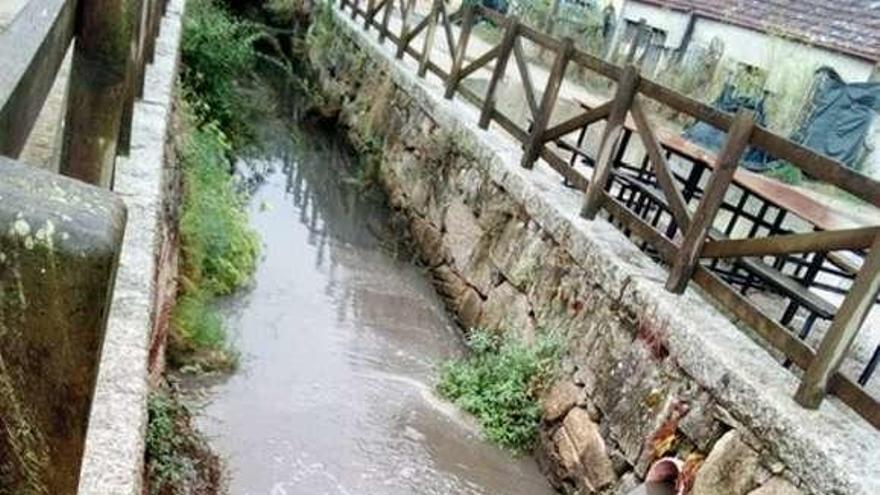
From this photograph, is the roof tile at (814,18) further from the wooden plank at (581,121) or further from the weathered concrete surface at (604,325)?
the wooden plank at (581,121)

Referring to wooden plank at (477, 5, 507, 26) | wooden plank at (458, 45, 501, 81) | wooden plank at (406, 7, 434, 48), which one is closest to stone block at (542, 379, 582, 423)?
wooden plank at (458, 45, 501, 81)

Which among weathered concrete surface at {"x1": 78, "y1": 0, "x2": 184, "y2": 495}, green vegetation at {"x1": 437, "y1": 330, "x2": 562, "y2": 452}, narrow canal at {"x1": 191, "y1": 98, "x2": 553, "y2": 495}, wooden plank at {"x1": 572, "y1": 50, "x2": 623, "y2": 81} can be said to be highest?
wooden plank at {"x1": 572, "y1": 50, "x2": 623, "y2": 81}

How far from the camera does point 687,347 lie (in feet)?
11.7

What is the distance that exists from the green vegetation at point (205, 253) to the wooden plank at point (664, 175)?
2.56 metres

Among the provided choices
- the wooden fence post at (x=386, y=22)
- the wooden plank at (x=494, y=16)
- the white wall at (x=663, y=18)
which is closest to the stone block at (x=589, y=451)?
the wooden plank at (x=494, y=16)

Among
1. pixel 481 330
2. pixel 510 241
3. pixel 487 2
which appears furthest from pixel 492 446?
pixel 487 2

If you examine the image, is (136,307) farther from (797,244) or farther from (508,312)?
(508,312)

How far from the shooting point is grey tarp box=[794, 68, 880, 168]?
12.0 meters

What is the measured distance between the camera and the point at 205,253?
5129mm

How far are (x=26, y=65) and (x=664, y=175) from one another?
3.47 m

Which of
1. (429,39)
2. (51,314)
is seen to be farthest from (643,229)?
(429,39)

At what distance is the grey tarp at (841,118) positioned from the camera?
473 inches

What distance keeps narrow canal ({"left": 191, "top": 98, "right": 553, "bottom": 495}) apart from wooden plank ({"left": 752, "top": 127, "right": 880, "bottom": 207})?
212 centimetres

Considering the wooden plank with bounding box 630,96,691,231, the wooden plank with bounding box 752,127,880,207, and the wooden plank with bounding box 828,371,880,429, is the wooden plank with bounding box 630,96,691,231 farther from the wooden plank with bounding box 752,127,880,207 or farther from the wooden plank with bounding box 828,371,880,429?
the wooden plank with bounding box 828,371,880,429
